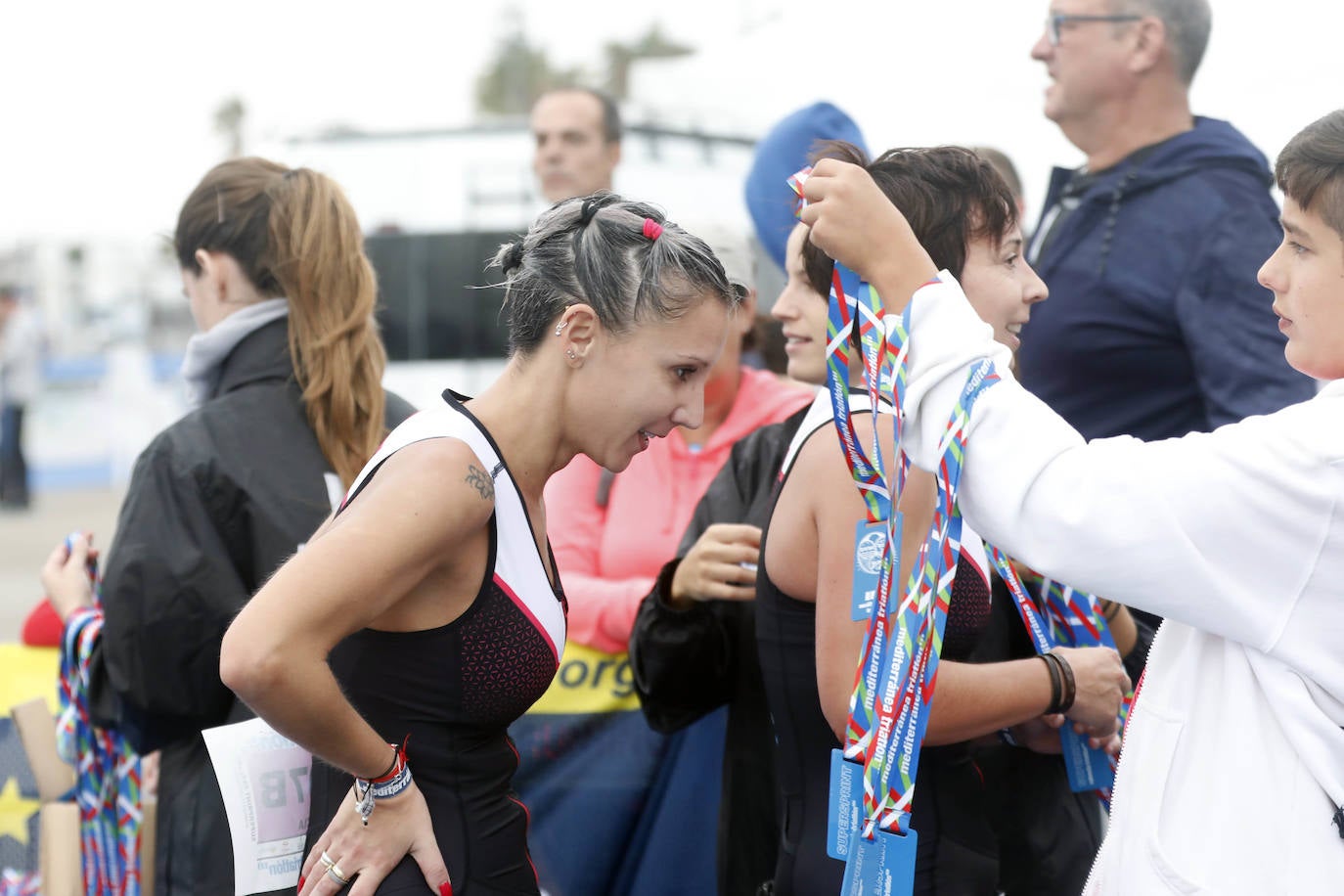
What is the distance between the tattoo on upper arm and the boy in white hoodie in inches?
21.6

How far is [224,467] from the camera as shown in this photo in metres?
2.46

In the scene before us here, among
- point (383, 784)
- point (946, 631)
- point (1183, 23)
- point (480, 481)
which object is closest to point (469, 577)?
point (480, 481)

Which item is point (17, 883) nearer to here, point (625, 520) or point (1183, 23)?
point (625, 520)

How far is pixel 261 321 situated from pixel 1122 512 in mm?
1816

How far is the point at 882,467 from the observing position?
5.42 feet

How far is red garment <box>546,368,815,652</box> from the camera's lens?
9.95 ft

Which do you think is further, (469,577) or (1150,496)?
(469,577)

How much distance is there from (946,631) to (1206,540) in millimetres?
633

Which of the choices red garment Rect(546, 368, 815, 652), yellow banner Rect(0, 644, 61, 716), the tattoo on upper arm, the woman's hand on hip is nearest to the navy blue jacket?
red garment Rect(546, 368, 815, 652)

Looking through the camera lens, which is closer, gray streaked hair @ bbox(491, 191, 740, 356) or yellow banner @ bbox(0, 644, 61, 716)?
gray streaked hair @ bbox(491, 191, 740, 356)

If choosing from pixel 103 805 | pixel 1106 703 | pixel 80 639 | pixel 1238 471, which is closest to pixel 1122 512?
pixel 1238 471

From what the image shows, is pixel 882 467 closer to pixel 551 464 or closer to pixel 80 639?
pixel 551 464

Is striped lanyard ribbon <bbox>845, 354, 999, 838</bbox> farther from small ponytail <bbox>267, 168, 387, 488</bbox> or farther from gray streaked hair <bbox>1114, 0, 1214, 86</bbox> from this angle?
gray streaked hair <bbox>1114, 0, 1214, 86</bbox>

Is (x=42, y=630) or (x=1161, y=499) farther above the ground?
(x=1161, y=499)
